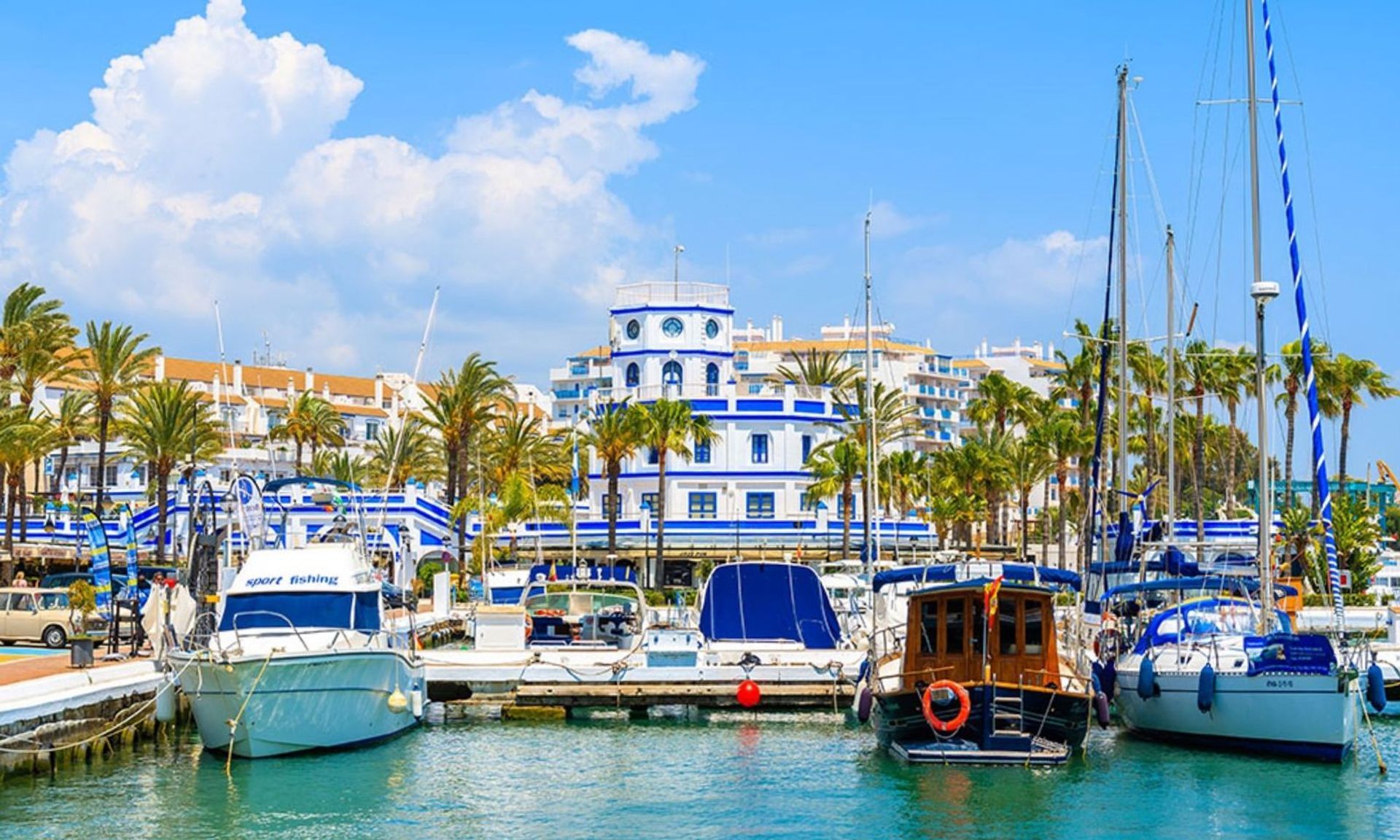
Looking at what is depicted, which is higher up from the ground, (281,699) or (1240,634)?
(1240,634)

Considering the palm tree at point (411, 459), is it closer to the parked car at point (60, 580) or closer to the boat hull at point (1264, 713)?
the parked car at point (60, 580)

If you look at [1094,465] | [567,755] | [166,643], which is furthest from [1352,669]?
[166,643]

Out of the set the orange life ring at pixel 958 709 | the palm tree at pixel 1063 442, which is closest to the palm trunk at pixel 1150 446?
the palm tree at pixel 1063 442

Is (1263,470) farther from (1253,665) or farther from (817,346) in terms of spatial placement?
(817,346)

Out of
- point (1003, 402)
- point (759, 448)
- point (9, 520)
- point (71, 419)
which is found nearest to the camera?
point (9, 520)

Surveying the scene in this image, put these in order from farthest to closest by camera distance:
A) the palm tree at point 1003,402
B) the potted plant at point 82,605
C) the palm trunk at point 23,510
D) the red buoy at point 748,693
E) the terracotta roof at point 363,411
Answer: the terracotta roof at point 363,411, the palm tree at point 1003,402, the palm trunk at point 23,510, the potted plant at point 82,605, the red buoy at point 748,693

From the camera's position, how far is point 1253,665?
109 feet

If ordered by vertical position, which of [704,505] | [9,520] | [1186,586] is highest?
[704,505]

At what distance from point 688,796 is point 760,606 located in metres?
17.3

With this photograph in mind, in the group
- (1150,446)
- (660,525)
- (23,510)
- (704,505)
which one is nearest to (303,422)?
(23,510)

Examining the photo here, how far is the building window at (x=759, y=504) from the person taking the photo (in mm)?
87000

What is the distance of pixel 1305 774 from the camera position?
3173 cm

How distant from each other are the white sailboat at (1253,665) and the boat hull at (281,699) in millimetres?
15824

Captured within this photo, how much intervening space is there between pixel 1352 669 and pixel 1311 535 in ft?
115
